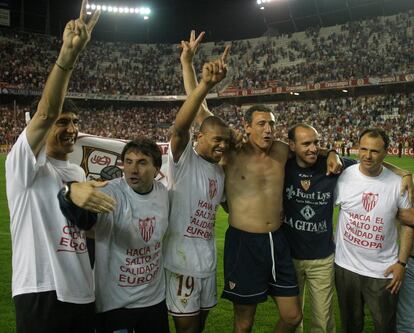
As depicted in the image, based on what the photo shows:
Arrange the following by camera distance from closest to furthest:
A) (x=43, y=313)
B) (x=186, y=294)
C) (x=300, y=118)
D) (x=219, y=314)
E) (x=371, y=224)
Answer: (x=43, y=313)
(x=186, y=294)
(x=371, y=224)
(x=219, y=314)
(x=300, y=118)

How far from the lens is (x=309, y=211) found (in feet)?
13.2

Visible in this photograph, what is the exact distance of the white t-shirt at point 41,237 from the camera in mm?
2646

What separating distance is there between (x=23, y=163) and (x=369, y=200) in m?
2.88

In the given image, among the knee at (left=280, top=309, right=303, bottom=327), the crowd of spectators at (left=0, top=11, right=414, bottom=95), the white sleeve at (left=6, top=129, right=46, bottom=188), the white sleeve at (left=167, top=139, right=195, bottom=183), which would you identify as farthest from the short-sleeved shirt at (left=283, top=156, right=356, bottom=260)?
the crowd of spectators at (left=0, top=11, right=414, bottom=95)

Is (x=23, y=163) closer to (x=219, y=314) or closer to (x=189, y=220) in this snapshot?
(x=189, y=220)

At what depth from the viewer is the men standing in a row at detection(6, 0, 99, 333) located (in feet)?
8.31

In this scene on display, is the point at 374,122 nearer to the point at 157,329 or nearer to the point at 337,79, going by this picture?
the point at 337,79

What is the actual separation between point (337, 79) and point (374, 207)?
1426 inches

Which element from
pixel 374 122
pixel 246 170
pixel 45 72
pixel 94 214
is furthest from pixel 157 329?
pixel 45 72

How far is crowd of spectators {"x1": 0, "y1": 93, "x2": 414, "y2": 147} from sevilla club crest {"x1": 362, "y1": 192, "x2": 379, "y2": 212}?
25272mm

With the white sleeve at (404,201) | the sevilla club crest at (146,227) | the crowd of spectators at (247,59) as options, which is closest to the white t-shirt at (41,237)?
the sevilla club crest at (146,227)

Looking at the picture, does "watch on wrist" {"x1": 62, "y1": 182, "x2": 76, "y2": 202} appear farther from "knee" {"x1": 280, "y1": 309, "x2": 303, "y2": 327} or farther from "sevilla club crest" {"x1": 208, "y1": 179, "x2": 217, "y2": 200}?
"knee" {"x1": 280, "y1": 309, "x2": 303, "y2": 327}

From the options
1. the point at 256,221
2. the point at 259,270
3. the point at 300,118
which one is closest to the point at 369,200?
the point at 256,221

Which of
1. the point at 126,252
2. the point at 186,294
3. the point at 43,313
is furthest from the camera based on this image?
the point at 186,294
